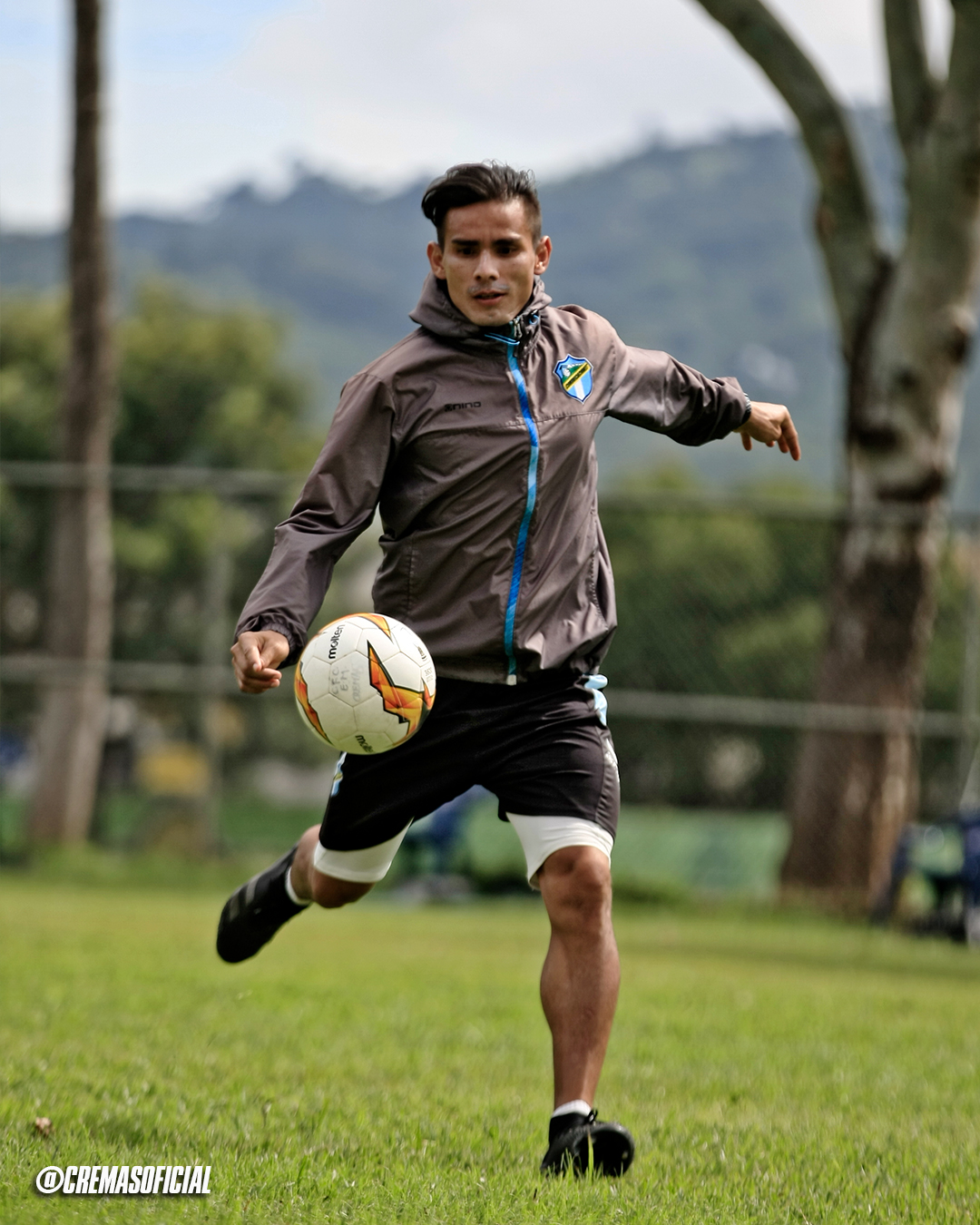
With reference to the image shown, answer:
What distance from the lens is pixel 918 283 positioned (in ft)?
38.8

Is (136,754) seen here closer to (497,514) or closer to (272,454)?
(497,514)

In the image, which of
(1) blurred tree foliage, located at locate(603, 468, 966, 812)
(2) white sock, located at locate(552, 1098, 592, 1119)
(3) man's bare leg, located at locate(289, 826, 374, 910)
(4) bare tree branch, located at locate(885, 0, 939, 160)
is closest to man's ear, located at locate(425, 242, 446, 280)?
(3) man's bare leg, located at locate(289, 826, 374, 910)

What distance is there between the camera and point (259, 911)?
4934 millimetres

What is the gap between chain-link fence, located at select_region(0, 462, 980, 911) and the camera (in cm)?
1193

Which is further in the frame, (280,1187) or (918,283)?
(918,283)

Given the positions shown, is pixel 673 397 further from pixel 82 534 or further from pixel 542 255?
pixel 82 534

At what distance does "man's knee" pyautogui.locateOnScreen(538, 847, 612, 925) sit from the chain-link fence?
7.34 meters

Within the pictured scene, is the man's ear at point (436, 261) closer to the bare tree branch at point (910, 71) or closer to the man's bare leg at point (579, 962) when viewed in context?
the man's bare leg at point (579, 962)

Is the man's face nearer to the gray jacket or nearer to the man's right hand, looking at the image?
the gray jacket

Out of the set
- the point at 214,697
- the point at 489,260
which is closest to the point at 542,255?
the point at 489,260

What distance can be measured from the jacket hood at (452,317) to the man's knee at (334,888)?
4.88 feet

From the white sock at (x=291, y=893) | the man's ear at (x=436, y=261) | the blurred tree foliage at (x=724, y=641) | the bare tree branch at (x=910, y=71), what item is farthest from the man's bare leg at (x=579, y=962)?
the blurred tree foliage at (x=724, y=641)

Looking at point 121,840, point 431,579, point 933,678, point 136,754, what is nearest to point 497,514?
point 431,579

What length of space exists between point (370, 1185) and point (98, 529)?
10679 millimetres
